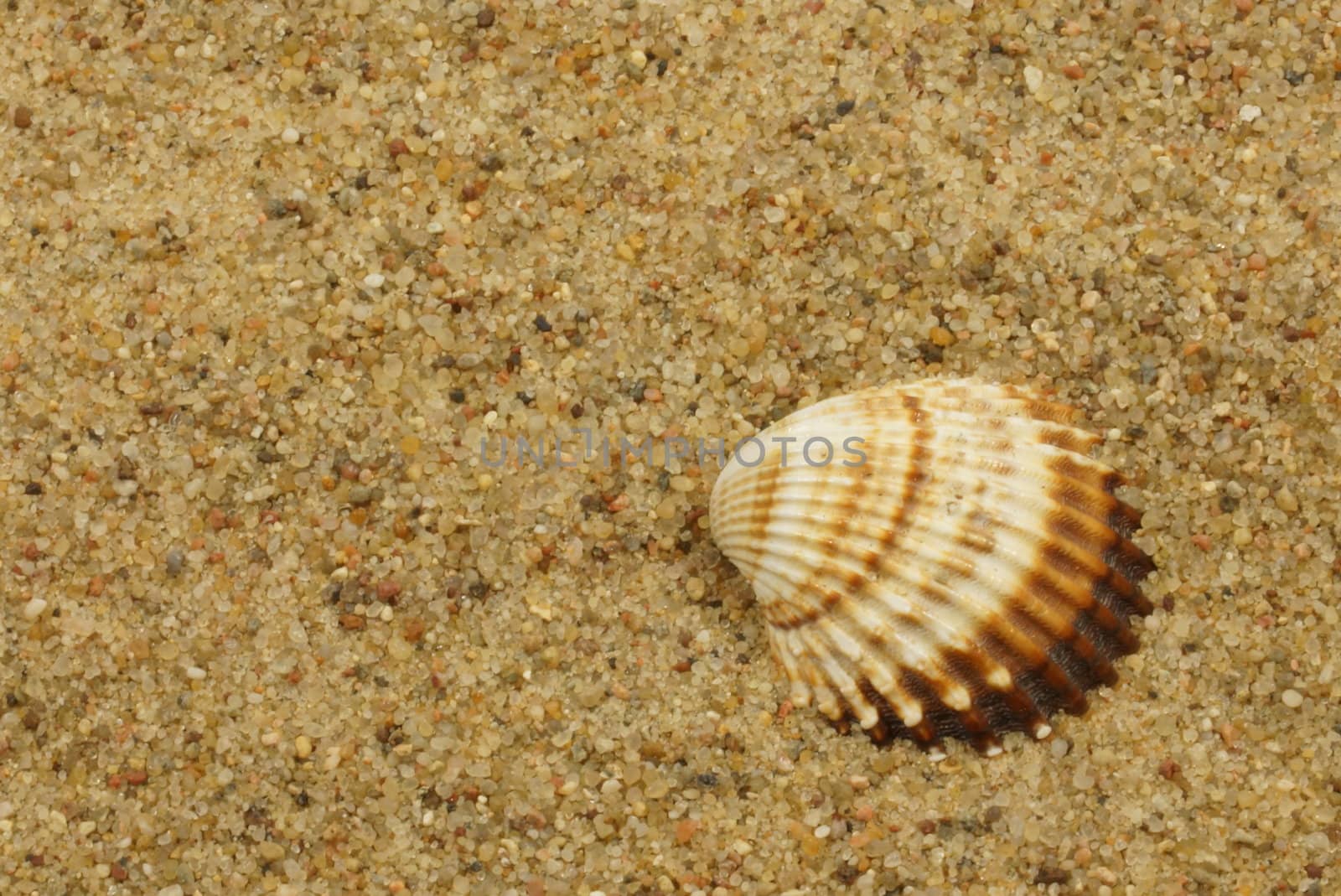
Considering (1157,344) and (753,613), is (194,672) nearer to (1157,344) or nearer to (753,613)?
(753,613)

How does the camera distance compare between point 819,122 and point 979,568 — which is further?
point 819,122

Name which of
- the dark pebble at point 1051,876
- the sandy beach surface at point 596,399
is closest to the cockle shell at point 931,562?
the sandy beach surface at point 596,399

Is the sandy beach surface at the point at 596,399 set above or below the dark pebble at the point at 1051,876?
above

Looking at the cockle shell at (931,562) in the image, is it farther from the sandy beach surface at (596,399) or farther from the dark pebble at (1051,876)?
the dark pebble at (1051,876)

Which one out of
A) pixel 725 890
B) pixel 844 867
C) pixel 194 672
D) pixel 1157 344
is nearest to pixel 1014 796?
pixel 844 867

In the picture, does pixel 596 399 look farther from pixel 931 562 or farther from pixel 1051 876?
pixel 1051 876

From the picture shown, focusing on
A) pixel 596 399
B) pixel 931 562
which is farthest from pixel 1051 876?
pixel 596 399

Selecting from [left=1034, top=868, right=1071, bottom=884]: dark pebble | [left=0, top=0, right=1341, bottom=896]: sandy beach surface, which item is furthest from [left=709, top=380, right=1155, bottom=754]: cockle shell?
[left=1034, top=868, right=1071, bottom=884]: dark pebble

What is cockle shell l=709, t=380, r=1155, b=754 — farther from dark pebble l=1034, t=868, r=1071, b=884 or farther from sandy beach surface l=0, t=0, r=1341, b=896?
dark pebble l=1034, t=868, r=1071, b=884
